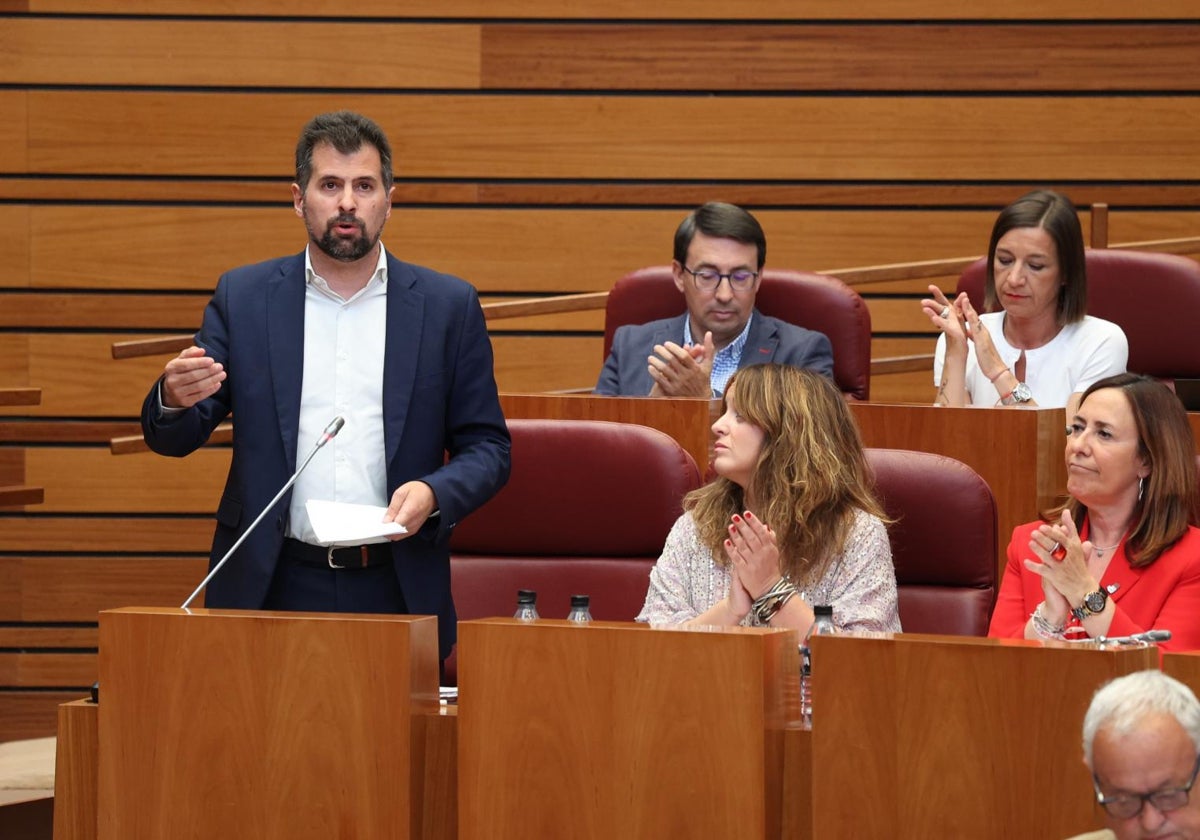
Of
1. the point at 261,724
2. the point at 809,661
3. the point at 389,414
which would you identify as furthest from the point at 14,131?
the point at 809,661

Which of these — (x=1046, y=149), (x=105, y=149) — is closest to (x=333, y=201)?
(x=105, y=149)

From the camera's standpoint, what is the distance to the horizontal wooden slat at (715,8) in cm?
404

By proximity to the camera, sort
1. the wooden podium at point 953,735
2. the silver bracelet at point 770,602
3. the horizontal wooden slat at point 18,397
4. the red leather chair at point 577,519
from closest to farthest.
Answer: the wooden podium at point 953,735 → the silver bracelet at point 770,602 → the red leather chair at point 577,519 → the horizontal wooden slat at point 18,397

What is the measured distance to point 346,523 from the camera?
1.84 meters

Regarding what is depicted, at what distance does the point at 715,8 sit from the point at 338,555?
95.5 inches

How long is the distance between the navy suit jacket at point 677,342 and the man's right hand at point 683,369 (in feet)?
0.41

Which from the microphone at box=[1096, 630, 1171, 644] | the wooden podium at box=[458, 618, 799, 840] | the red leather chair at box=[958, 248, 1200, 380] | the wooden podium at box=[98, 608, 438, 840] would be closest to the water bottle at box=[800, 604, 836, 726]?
the wooden podium at box=[458, 618, 799, 840]

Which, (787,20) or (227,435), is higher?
(787,20)

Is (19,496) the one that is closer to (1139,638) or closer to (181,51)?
(181,51)

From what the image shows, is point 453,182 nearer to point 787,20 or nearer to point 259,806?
point 787,20

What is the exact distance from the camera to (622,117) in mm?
4078

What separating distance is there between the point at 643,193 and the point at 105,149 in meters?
1.32

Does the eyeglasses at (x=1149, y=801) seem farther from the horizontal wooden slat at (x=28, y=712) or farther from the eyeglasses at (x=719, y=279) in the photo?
the horizontal wooden slat at (x=28, y=712)

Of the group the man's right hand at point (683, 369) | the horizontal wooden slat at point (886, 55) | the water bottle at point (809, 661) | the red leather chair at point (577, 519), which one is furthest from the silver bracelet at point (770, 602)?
the horizontal wooden slat at point (886, 55)
